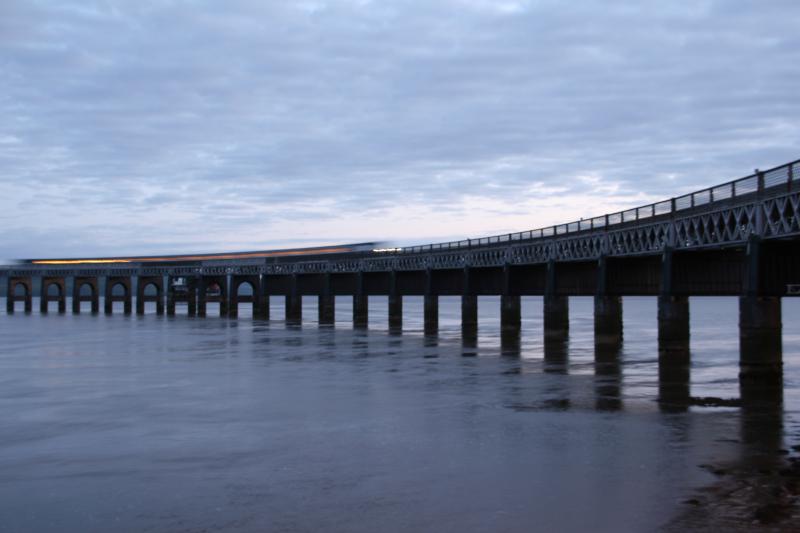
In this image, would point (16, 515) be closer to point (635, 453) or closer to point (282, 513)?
point (282, 513)

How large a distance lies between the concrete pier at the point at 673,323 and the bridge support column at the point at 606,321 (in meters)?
10.1

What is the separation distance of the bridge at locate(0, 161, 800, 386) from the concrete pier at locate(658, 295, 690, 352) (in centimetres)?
7

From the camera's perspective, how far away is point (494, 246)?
86.1 meters

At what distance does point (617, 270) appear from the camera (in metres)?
61.3

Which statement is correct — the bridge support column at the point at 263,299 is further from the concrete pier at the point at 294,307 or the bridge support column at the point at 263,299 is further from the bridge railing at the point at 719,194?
the bridge railing at the point at 719,194

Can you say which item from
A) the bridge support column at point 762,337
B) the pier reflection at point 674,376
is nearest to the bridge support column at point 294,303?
the pier reflection at point 674,376

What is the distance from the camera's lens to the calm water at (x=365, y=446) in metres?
17.4

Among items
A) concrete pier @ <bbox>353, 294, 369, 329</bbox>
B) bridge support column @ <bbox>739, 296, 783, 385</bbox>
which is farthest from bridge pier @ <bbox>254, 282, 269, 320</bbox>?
bridge support column @ <bbox>739, 296, 783, 385</bbox>

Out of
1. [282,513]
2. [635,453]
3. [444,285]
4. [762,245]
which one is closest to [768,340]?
[762,245]

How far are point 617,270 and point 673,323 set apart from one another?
10055mm

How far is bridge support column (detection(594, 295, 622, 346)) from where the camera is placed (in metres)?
63.1

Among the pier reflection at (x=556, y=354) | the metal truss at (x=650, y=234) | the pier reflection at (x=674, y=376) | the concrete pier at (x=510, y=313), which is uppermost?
the metal truss at (x=650, y=234)

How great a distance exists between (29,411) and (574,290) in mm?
48283

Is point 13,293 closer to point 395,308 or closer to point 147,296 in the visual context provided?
point 147,296
